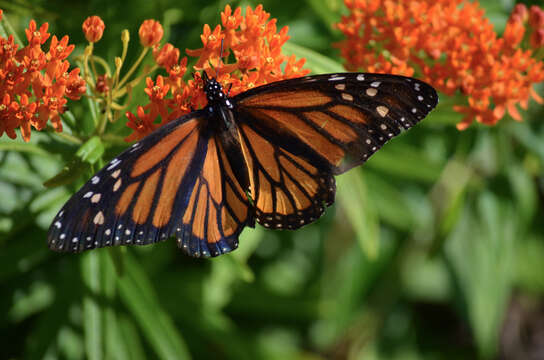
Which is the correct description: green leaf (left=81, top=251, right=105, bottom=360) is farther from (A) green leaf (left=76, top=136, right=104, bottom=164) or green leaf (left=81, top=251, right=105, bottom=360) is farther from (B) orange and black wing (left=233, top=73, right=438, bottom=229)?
(B) orange and black wing (left=233, top=73, right=438, bottom=229)

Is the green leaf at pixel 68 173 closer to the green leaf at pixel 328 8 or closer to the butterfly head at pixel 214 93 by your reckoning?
the butterfly head at pixel 214 93

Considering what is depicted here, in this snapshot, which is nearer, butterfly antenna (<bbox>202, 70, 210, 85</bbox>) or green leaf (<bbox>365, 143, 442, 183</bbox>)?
butterfly antenna (<bbox>202, 70, 210, 85</bbox>)

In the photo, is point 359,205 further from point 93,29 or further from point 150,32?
Answer: point 93,29

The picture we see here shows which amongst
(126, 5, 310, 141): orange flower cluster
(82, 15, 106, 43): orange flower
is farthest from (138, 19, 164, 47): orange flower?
(82, 15, 106, 43): orange flower

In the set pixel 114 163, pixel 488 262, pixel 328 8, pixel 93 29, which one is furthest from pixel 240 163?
pixel 488 262

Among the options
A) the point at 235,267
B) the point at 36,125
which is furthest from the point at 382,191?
the point at 36,125
